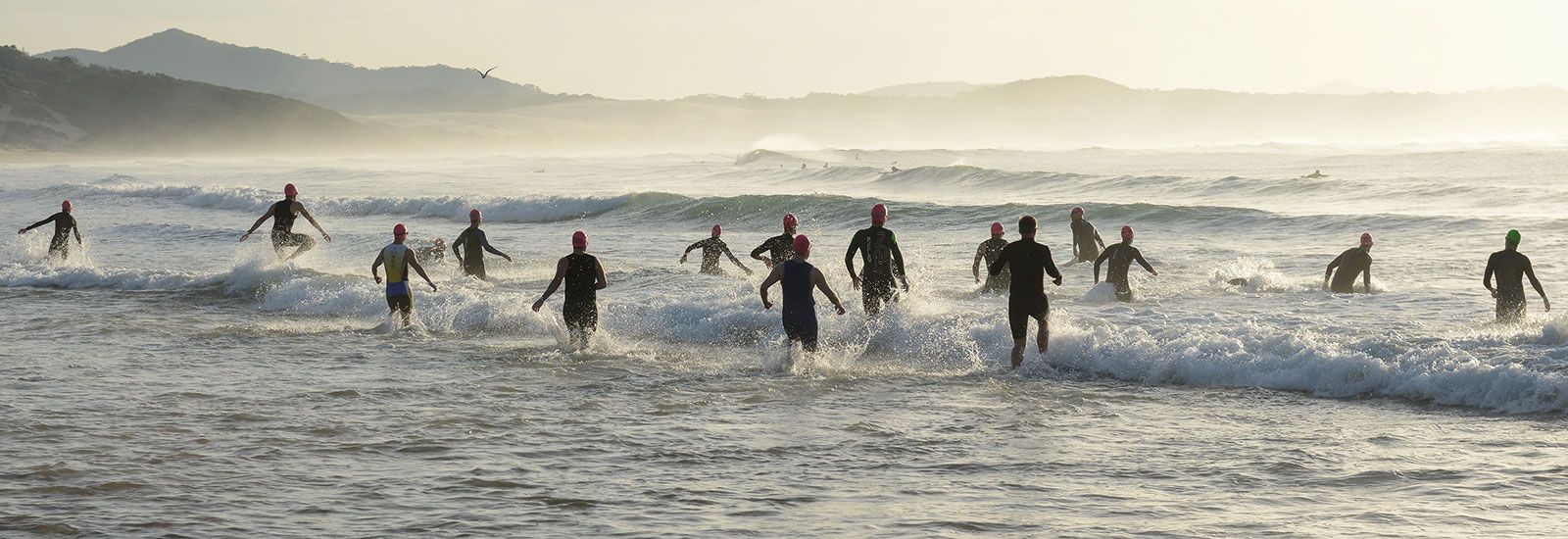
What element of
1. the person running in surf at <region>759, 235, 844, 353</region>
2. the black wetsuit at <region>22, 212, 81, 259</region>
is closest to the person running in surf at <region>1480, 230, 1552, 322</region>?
the person running in surf at <region>759, 235, 844, 353</region>

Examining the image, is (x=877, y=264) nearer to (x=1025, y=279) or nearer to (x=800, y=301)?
(x=800, y=301)

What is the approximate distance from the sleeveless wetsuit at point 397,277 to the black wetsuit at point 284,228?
514cm

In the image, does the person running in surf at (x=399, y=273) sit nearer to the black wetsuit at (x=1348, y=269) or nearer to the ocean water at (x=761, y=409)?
the ocean water at (x=761, y=409)

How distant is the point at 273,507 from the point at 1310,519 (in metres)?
5.45

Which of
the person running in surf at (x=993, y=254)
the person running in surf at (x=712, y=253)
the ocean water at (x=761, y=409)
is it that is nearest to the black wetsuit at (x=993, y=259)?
the person running in surf at (x=993, y=254)

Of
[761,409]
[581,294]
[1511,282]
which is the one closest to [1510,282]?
[1511,282]

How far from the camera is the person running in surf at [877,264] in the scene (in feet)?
44.8

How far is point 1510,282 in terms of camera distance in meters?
13.6

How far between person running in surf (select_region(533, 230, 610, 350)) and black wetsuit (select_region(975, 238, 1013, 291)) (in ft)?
16.6

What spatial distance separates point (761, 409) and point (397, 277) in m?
5.93

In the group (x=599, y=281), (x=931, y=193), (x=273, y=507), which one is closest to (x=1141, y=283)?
(x=599, y=281)

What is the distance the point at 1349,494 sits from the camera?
25.4 ft

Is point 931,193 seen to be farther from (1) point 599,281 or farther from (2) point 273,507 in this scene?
(2) point 273,507

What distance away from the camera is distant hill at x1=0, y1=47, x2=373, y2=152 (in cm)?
12588
